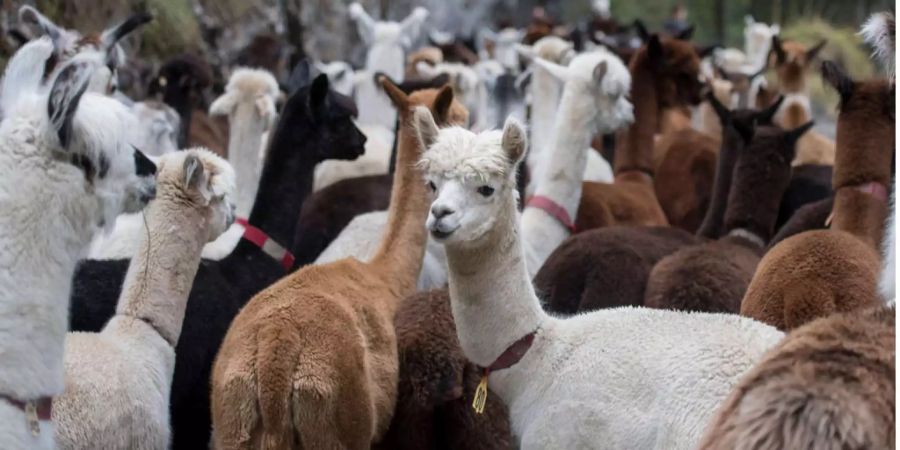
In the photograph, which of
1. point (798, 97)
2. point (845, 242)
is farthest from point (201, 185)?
point (798, 97)

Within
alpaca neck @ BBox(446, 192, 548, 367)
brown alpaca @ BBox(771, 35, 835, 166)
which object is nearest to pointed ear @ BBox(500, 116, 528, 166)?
alpaca neck @ BBox(446, 192, 548, 367)

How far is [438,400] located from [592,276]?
1272 mm

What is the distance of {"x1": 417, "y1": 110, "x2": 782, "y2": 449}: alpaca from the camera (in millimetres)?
4027

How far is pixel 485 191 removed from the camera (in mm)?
4520

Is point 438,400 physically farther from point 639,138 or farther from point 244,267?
point 639,138

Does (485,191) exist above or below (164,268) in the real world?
above

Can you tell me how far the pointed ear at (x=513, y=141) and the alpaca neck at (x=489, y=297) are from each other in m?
0.11

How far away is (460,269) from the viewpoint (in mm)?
4570

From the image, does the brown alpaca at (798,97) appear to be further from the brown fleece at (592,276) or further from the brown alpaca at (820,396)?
the brown alpaca at (820,396)

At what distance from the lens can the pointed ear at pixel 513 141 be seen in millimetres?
4555

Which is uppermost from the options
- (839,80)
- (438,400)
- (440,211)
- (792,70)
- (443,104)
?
(792,70)

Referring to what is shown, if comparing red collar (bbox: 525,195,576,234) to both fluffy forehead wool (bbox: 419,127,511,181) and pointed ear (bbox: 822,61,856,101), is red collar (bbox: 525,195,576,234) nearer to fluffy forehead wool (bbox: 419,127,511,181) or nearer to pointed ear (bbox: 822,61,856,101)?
pointed ear (bbox: 822,61,856,101)

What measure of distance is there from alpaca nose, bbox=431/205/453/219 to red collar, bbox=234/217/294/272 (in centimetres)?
237

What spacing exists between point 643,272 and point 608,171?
3.64m
